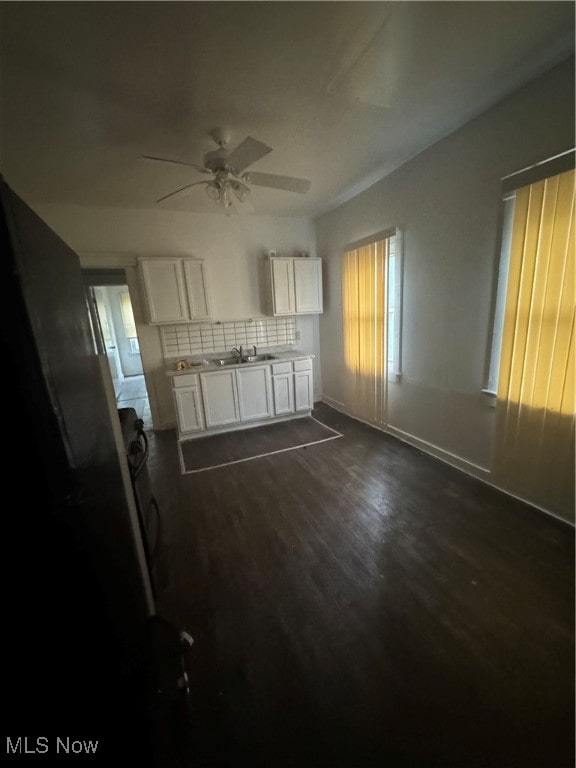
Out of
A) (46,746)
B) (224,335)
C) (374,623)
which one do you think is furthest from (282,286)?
(46,746)

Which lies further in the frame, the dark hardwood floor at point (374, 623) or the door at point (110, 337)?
the door at point (110, 337)

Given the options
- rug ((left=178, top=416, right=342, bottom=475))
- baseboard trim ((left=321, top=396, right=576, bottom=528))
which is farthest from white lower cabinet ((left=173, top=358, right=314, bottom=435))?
baseboard trim ((left=321, top=396, right=576, bottom=528))

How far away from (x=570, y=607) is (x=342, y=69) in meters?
2.92

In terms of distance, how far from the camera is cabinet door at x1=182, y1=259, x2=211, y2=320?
11.5 feet

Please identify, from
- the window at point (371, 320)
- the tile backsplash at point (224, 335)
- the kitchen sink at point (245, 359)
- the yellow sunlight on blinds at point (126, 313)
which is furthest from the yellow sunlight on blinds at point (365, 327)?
the yellow sunlight on blinds at point (126, 313)

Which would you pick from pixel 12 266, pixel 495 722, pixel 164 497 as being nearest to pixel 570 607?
pixel 495 722

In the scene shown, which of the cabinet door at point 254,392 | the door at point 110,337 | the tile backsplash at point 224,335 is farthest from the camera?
the door at point 110,337

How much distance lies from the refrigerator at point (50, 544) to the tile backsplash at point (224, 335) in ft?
10.4

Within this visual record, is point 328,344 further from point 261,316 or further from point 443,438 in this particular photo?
point 443,438

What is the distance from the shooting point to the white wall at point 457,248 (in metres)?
1.81

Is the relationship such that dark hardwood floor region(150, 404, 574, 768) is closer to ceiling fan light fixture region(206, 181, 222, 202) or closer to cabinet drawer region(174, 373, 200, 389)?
cabinet drawer region(174, 373, 200, 389)

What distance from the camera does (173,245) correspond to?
3.62 metres

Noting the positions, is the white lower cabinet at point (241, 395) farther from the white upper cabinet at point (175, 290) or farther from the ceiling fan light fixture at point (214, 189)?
the ceiling fan light fixture at point (214, 189)

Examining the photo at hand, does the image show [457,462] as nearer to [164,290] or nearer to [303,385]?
[303,385]
